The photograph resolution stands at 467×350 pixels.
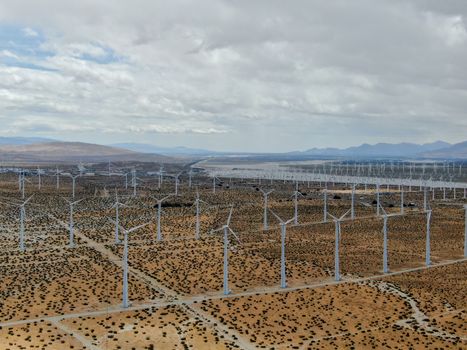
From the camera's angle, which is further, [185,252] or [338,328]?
[185,252]

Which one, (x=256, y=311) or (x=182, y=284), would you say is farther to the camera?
(x=182, y=284)

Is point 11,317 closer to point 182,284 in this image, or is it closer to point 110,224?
point 182,284

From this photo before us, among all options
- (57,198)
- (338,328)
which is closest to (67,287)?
(338,328)

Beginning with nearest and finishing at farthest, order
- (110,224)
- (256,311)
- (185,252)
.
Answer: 1. (256,311)
2. (185,252)
3. (110,224)

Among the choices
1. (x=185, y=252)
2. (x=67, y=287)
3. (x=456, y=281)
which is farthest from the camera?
(x=185, y=252)

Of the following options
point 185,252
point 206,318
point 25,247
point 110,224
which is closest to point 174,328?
point 206,318

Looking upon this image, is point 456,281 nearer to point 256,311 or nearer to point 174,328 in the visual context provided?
point 256,311
